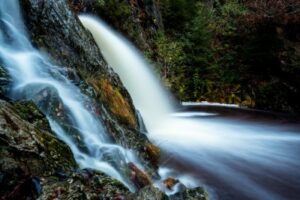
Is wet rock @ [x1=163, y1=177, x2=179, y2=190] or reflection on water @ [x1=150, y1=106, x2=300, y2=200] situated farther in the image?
reflection on water @ [x1=150, y1=106, x2=300, y2=200]

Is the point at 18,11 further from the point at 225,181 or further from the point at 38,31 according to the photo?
the point at 225,181

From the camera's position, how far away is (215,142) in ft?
25.9

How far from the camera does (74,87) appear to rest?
582 centimetres

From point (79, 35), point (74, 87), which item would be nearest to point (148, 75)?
point (79, 35)

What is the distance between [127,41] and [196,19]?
3.14 m

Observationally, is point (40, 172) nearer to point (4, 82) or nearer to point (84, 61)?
point (4, 82)

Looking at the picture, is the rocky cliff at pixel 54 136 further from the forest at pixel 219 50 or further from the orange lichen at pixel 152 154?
the forest at pixel 219 50

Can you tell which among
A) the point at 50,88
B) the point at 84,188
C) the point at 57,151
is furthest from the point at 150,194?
the point at 50,88

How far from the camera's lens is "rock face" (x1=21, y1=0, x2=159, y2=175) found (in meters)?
6.07

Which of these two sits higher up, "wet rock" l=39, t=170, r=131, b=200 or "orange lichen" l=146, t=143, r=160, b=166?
Result: "wet rock" l=39, t=170, r=131, b=200

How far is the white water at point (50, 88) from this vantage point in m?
4.77

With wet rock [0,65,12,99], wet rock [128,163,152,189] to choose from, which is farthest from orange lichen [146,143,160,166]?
wet rock [0,65,12,99]

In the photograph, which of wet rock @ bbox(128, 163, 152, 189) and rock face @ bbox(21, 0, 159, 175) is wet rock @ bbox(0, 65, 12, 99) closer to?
rock face @ bbox(21, 0, 159, 175)

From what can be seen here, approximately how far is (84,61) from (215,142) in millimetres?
3220
